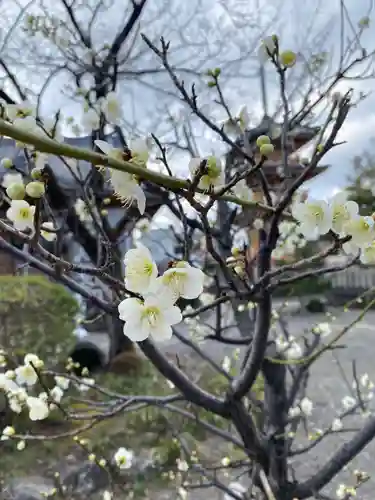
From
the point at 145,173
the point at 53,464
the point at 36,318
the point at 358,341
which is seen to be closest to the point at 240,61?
the point at 36,318

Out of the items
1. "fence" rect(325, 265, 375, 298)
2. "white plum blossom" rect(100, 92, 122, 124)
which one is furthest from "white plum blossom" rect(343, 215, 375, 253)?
"fence" rect(325, 265, 375, 298)

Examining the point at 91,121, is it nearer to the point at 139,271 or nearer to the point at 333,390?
the point at 139,271

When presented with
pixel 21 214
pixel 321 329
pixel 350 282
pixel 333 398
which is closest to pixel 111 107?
pixel 21 214

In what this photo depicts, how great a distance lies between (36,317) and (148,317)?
345 centimetres

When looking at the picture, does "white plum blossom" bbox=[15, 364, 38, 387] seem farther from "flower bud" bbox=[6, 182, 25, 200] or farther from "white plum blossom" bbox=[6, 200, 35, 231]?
"flower bud" bbox=[6, 182, 25, 200]

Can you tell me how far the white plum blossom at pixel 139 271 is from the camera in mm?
573

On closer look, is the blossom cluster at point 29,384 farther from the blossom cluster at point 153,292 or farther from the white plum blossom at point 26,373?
the blossom cluster at point 153,292

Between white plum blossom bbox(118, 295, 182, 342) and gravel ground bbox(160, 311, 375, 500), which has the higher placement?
gravel ground bbox(160, 311, 375, 500)

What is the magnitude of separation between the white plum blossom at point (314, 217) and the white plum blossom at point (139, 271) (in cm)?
26

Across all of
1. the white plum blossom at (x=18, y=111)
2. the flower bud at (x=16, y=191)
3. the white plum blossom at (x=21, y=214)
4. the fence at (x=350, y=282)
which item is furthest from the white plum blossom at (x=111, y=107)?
the fence at (x=350, y=282)

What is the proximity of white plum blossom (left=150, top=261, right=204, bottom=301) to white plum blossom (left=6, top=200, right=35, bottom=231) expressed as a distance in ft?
1.00

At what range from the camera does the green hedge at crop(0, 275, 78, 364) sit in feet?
12.1

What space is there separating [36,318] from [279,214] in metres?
3.37

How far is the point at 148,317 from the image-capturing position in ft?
1.91
